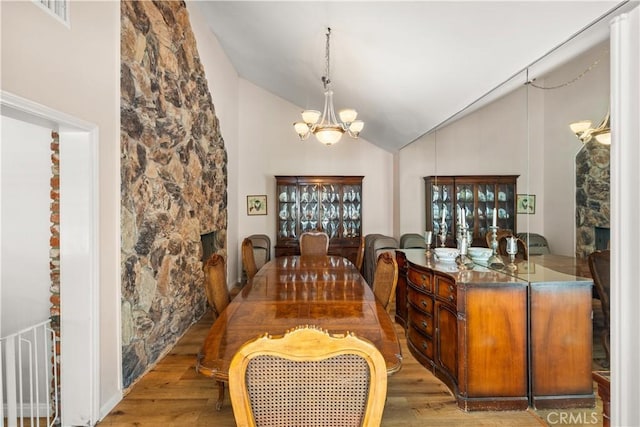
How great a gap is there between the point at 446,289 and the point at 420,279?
0.47m

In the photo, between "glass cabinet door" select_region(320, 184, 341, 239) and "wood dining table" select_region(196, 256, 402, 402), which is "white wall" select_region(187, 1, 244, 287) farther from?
"wood dining table" select_region(196, 256, 402, 402)

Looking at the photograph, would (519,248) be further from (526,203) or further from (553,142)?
(553,142)

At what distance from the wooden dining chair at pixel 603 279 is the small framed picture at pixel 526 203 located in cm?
71

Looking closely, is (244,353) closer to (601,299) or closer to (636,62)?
(636,62)

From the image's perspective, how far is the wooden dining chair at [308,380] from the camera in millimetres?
1008

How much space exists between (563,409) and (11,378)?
3.54 metres

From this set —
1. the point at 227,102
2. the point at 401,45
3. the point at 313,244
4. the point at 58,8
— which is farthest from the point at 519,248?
the point at 227,102

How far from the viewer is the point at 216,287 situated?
2.34 m

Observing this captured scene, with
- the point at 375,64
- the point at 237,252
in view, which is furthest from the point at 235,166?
the point at 375,64

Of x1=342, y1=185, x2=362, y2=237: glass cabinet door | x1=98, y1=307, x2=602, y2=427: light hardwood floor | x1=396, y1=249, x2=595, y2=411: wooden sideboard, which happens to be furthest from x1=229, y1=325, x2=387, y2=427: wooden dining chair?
x1=342, y1=185, x2=362, y2=237: glass cabinet door

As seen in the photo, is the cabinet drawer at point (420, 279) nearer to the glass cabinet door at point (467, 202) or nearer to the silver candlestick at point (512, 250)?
the silver candlestick at point (512, 250)

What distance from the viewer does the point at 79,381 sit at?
2250 millimetres

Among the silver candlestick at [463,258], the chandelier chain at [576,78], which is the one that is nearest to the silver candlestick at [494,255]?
the silver candlestick at [463,258]

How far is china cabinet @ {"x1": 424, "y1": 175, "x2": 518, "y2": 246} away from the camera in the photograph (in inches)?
119
